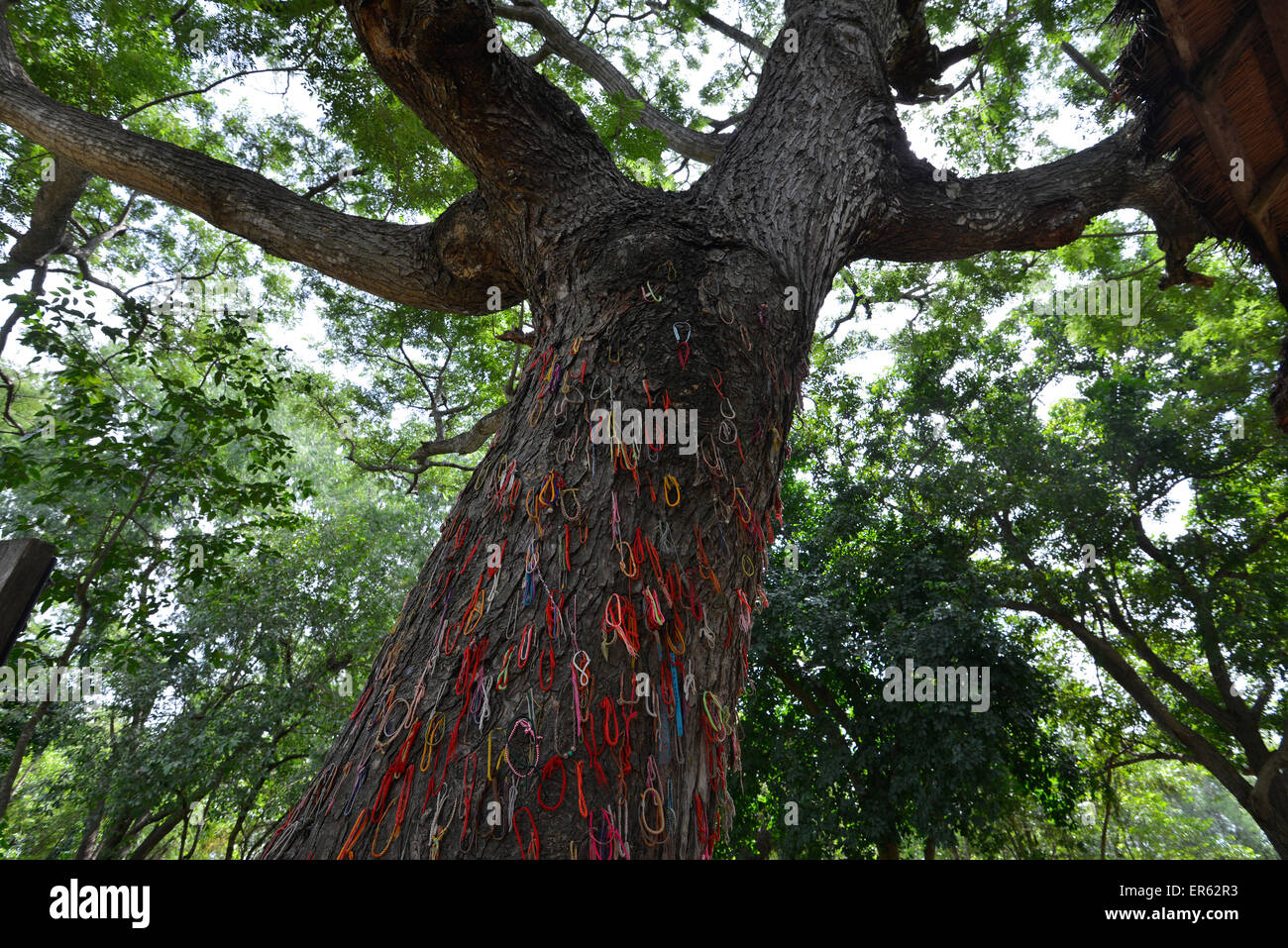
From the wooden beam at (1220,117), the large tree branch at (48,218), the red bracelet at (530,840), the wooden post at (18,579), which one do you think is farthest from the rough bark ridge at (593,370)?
the large tree branch at (48,218)

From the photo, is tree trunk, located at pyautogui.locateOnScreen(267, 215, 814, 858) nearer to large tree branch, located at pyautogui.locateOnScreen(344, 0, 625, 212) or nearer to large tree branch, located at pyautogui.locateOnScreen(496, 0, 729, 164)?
large tree branch, located at pyautogui.locateOnScreen(344, 0, 625, 212)

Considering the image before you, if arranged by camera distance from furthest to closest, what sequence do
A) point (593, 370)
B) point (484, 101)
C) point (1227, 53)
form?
point (1227, 53)
point (484, 101)
point (593, 370)

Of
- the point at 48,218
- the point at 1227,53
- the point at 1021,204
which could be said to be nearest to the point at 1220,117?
the point at 1227,53

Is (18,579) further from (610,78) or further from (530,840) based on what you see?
(610,78)

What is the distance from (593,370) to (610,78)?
4808 mm

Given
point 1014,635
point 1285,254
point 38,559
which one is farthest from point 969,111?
point 38,559

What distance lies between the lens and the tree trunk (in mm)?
1070

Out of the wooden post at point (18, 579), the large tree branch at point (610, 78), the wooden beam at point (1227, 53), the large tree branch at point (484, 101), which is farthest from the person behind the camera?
the large tree branch at point (610, 78)

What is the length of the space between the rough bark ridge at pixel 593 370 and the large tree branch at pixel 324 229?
1cm

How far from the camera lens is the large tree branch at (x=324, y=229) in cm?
243

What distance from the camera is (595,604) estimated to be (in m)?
1.28

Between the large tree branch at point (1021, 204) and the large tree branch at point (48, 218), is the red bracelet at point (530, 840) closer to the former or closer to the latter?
the large tree branch at point (1021, 204)

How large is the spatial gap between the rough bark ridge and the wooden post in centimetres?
94
